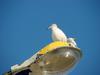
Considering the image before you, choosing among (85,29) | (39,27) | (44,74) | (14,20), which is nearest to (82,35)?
(85,29)

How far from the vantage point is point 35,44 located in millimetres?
1469

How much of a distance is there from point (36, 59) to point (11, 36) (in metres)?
0.45

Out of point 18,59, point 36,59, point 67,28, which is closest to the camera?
point 36,59

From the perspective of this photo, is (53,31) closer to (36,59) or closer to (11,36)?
(36,59)

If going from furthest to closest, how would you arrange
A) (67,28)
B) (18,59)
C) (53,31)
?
(67,28), (18,59), (53,31)

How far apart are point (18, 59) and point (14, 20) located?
0.23m

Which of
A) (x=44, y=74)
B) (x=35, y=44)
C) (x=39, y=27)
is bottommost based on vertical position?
(x=44, y=74)

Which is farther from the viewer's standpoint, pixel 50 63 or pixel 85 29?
pixel 85 29

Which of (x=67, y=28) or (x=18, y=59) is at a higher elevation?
(x=67, y=28)

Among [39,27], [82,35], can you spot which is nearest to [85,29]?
[82,35]

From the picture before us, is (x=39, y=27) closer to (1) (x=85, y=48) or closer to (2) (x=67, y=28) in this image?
(2) (x=67, y=28)

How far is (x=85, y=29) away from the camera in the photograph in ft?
5.22

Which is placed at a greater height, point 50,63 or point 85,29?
point 85,29

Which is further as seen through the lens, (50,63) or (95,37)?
(95,37)
